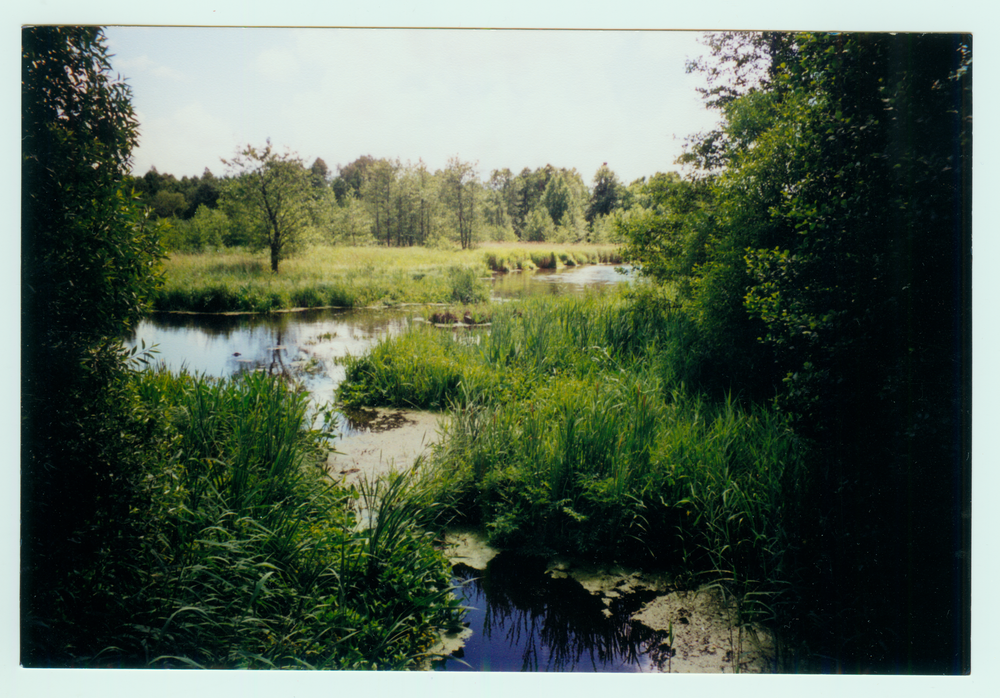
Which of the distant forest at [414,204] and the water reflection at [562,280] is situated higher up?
the distant forest at [414,204]

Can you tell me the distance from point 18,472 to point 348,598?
67.2 inches

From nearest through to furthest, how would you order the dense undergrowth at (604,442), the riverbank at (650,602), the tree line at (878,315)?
the tree line at (878,315), the riverbank at (650,602), the dense undergrowth at (604,442)

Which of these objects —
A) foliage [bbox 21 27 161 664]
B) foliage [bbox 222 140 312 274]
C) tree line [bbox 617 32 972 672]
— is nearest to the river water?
foliage [bbox 21 27 161 664]

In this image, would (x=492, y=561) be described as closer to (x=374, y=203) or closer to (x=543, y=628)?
(x=543, y=628)

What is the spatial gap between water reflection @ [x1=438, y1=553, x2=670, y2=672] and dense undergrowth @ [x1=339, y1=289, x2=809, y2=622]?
19cm

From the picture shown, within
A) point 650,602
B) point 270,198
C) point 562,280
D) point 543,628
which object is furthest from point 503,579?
point 270,198

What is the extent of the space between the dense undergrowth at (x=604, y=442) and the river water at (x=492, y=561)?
0.12m

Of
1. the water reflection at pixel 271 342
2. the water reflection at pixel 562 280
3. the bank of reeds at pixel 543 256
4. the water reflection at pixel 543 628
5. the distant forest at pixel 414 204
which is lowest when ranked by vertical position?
the water reflection at pixel 543 628

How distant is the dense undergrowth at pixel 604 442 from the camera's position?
255 centimetres

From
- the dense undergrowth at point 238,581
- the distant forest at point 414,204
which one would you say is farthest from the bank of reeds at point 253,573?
the distant forest at point 414,204

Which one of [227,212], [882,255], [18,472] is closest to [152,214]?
[227,212]

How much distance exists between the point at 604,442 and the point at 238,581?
1.85 m

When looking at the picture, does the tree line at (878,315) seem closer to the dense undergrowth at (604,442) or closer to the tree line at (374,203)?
the dense undergrowth at (604,442)
